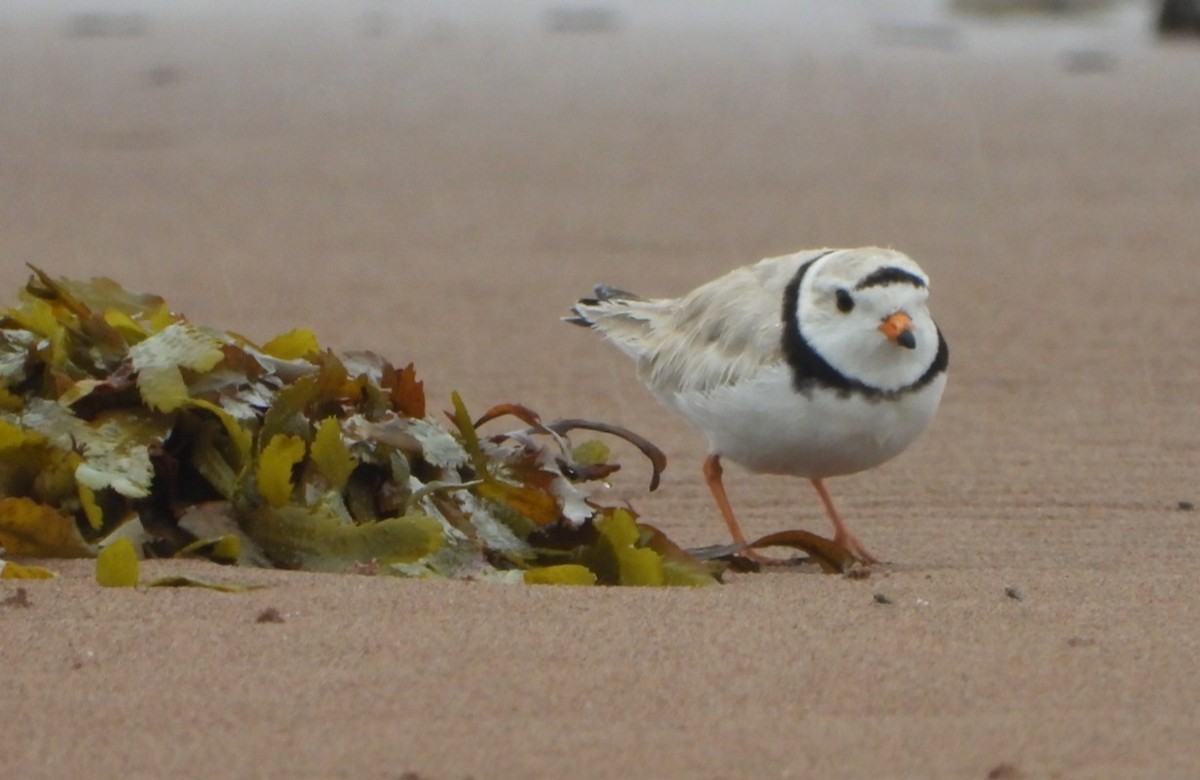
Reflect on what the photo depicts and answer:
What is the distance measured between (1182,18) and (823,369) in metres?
17.6

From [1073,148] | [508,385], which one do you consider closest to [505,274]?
[508,385]

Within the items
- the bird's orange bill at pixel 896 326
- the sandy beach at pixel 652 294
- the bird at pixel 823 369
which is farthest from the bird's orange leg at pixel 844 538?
the bird's orange bill at pixel 896 326

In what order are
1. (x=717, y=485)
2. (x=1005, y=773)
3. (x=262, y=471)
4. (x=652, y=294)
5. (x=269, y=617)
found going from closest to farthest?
1. (x=1005, y=773)
2. (x=269, y=617)
3. (x=262, y=471)
4. (x=717, y=485)
5. (x=652, y=294)

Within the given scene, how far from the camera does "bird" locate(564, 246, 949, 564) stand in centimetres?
506

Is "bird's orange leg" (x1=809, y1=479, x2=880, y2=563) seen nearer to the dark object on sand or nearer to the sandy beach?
the sandy beach

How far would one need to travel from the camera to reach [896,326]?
4977 mm

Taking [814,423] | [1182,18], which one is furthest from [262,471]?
[1182,18]

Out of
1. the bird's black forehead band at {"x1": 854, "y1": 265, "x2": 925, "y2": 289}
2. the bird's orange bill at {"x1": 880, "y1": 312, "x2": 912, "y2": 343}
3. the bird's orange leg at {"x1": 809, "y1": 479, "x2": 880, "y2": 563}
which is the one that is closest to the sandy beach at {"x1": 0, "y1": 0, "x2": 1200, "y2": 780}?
the bird's orange leg at {"x1": 809, "y1": 479, "x2": 880, "y2": 563}

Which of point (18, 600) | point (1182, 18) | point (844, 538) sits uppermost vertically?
point (18, 600)

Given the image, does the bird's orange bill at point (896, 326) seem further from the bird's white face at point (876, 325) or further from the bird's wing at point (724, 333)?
the bird's wing at point (724, 333)

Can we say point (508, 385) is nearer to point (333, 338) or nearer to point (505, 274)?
point (333, 338)

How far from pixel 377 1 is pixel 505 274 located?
17.2 m

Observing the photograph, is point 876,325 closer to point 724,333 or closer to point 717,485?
point 724,333

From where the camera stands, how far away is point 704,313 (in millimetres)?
5840
